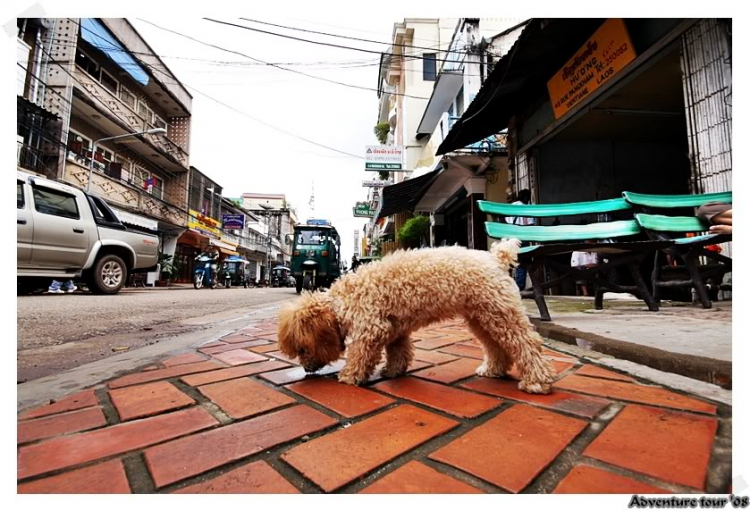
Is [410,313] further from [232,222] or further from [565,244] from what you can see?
[232,222]

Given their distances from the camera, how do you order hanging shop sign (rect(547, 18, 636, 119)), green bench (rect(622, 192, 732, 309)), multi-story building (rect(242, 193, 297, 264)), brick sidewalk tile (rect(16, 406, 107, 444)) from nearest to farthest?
brick sidewalk tile (rect(16, 406, 107, 444)), green bench (rect(622, 192, 732, 309)), hanging shop sign (rect(547, 18, 636, 119)), multi-story building (rect(242, 193, 297, 264))

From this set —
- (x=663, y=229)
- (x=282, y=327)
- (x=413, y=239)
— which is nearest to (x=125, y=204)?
(x=413, y=239)

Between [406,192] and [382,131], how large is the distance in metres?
17.8

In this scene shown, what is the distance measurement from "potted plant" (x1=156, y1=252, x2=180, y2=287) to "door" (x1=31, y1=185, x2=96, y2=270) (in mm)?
12573

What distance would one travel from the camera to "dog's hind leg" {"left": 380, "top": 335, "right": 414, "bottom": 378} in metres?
1.67

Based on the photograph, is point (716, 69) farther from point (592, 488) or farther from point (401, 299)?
point (592, 488)

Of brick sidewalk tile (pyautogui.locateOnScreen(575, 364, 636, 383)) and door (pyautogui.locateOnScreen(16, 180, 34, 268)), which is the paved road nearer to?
door (pyautogui.locateOnScreen(16, 180, 34, 268))

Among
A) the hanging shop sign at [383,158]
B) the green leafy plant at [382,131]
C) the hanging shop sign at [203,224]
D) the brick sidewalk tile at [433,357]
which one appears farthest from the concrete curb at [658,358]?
the green leafy plant at [382,131]

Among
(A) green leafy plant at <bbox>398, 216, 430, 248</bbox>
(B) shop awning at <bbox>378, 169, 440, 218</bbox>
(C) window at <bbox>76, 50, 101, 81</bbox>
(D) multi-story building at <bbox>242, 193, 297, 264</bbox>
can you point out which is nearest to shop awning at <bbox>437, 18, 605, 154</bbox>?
(B) shop awning at <bbox>378, 169, 440, 218</bbox>

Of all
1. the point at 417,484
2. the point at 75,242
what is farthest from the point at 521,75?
the point at 75,242

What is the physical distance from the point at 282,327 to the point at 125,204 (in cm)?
1759

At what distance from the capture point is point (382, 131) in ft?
89.4

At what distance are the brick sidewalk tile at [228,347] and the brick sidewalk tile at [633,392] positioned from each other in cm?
183

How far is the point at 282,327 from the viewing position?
1.67 m
